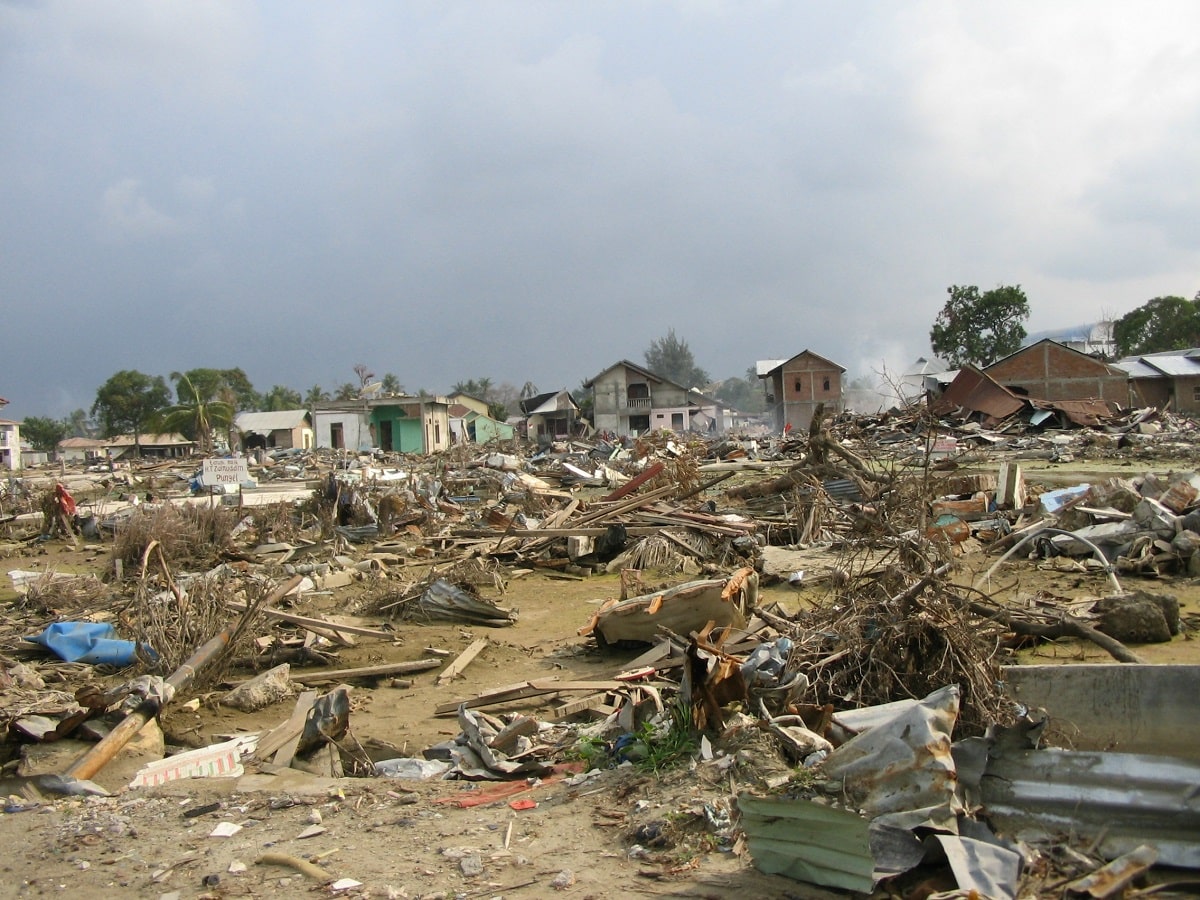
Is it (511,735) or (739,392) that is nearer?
(511,735)

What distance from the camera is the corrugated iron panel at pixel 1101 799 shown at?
3.36 metres

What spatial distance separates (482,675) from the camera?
7.88m

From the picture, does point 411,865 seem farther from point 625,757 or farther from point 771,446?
point 771,446

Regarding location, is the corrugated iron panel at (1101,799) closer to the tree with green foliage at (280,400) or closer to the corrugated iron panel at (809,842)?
the corrugated iron panel at (809,842)

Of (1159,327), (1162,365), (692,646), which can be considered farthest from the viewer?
(1159,327)

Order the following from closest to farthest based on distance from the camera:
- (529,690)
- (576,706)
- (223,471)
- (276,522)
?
1. (576,706)
2. (529,690)
3. (276,522)
4. (223,471)

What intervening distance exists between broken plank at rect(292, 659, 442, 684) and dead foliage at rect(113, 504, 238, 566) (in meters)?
6.35

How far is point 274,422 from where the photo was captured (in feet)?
205

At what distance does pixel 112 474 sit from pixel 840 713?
37.7 metres

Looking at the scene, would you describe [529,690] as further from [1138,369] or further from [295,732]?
[1138,369]

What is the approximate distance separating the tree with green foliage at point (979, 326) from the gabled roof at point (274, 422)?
44020 millimetres

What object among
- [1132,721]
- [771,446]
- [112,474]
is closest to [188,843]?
[1132,721]

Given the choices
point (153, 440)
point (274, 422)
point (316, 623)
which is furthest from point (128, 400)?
point (316, 623)

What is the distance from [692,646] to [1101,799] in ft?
6.35
